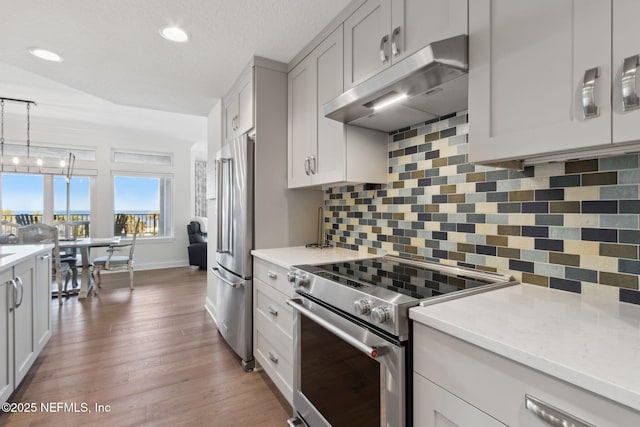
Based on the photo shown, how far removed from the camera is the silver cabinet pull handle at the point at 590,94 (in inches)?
32.7

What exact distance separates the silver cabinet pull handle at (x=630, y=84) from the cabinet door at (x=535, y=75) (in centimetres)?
4

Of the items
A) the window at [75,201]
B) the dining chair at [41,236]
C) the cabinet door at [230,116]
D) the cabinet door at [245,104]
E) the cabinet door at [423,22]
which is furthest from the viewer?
the window at [75,201]

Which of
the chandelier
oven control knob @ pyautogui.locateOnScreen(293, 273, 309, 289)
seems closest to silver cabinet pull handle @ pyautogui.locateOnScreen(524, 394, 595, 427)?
oven control knob @ pyautogui.locateOnScreen(293, 273, 309, 289)

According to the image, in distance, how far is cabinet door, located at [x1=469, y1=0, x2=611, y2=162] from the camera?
84 cm

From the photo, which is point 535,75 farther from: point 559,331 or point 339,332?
point 339,332

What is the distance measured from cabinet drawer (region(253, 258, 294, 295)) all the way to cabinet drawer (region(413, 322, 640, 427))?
97 centimetres

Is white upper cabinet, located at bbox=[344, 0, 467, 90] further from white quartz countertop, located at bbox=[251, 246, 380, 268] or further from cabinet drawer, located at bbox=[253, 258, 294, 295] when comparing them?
cabinet drawer, located at bbox=[253, 258, 294, 295]

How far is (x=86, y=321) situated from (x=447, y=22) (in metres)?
4.15

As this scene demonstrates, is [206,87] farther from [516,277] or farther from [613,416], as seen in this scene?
[613,416]

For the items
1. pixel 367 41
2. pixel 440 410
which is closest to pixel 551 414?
pixel 440 410

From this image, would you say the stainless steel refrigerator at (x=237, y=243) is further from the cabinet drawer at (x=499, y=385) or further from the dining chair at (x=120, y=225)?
the dining chair at (x=120, y=225)

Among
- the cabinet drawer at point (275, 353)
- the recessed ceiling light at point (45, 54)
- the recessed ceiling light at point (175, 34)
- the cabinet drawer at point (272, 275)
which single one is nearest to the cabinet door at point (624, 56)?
the cabinet drawer at point (272, 275)

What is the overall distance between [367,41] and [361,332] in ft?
4.79

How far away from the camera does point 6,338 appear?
1.84 m
